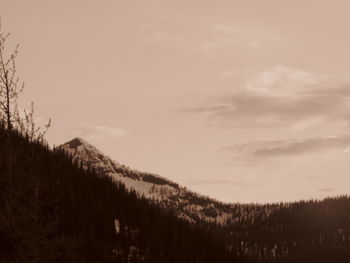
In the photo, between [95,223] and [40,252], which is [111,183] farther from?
[40,252]

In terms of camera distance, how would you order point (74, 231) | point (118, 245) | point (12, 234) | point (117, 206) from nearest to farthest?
point (12, 234) → point (74, 231) → point (118, 245) → point (117, 206)

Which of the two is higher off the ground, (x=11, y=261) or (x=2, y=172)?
(x=2, y=172)

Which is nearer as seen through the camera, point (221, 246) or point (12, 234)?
point (12, 234)

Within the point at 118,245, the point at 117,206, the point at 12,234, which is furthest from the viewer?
the point at 117,206

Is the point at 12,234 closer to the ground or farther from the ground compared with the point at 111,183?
closer to the ground

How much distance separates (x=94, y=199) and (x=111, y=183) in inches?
502

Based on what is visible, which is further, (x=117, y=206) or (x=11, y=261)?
(x=117, y=206)

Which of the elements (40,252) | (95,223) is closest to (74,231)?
(95,223)

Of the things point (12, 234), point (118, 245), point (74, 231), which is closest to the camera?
point (12, 234)

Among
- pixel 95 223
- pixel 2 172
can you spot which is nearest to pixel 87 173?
pixel 95 223

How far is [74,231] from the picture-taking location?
372 feet

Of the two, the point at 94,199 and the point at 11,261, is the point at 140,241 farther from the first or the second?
the point at 11,261

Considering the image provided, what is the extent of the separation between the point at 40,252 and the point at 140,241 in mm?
105153

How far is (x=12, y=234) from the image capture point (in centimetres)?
2252
